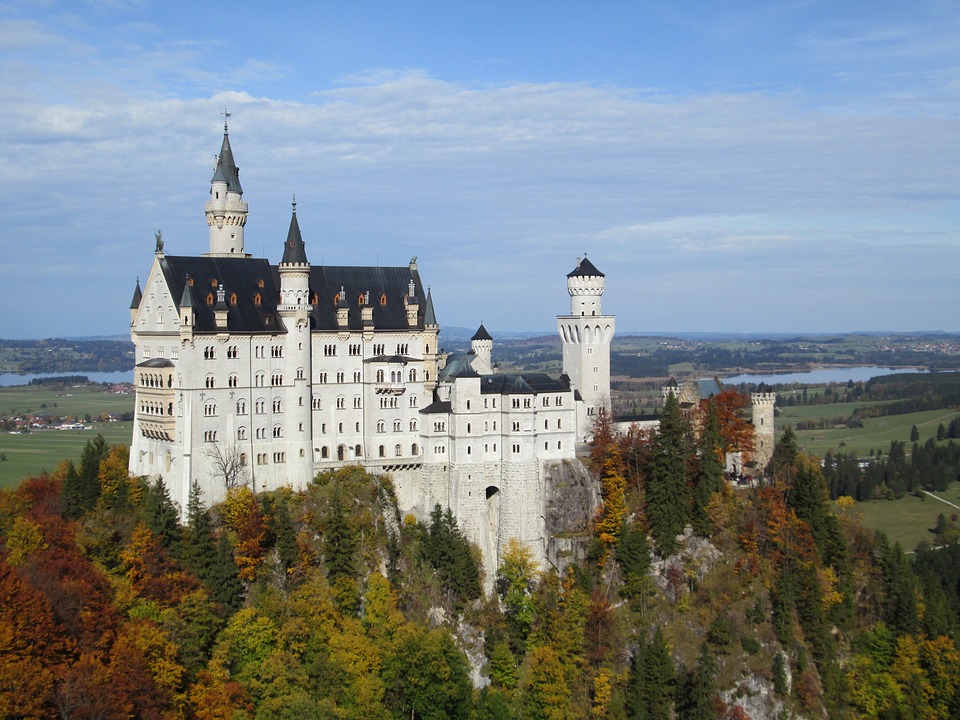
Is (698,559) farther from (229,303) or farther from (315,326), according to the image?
(229,303)

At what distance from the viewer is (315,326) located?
79.6m

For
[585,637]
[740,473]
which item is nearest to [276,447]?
[585,637]

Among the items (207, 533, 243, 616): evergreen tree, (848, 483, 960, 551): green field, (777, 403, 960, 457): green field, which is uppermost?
(207, 533, 243, 616): evergreen tree

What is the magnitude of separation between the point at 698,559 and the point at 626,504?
662 cm

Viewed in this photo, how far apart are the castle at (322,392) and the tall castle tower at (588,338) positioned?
176 cm

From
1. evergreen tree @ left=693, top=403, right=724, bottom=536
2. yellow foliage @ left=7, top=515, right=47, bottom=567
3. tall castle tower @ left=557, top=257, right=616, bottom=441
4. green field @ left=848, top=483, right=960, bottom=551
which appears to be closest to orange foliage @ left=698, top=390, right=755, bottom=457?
evergreen tree @ left=693, top=403, right=724, bottom=536

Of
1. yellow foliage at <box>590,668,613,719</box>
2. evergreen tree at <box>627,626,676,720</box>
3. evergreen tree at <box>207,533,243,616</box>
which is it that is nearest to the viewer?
evergreen tree at <box>207,533,243,616</box>

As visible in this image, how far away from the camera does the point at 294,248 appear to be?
77750 mm

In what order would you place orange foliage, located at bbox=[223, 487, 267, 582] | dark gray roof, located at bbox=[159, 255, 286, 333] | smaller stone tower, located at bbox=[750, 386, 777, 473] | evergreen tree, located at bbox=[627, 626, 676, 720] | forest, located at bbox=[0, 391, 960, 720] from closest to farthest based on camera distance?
forest, located at bbox=[0, 391, 960, 720]
orange foliage, located at bbox=[223, 487, 267, 582]
evergreen tree, located at bbox=[627, 626, 676, 720]
dark gray roof, located at bbox=[159, 255, 286, 333]
smaller stone tower, located at bbox=[750, 386, 777, 473]

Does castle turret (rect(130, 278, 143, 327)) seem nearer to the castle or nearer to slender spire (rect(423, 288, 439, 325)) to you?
the castle

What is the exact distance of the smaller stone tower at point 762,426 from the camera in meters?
88.4

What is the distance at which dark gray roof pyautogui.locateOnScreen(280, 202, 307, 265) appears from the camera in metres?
77.7

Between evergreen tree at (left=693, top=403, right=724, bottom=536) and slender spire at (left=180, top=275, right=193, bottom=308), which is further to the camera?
evergreen tree at (left=693, top=403, right=724, bottom=536)

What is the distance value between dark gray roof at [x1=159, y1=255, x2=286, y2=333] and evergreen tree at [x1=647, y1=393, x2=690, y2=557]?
95.1ft
